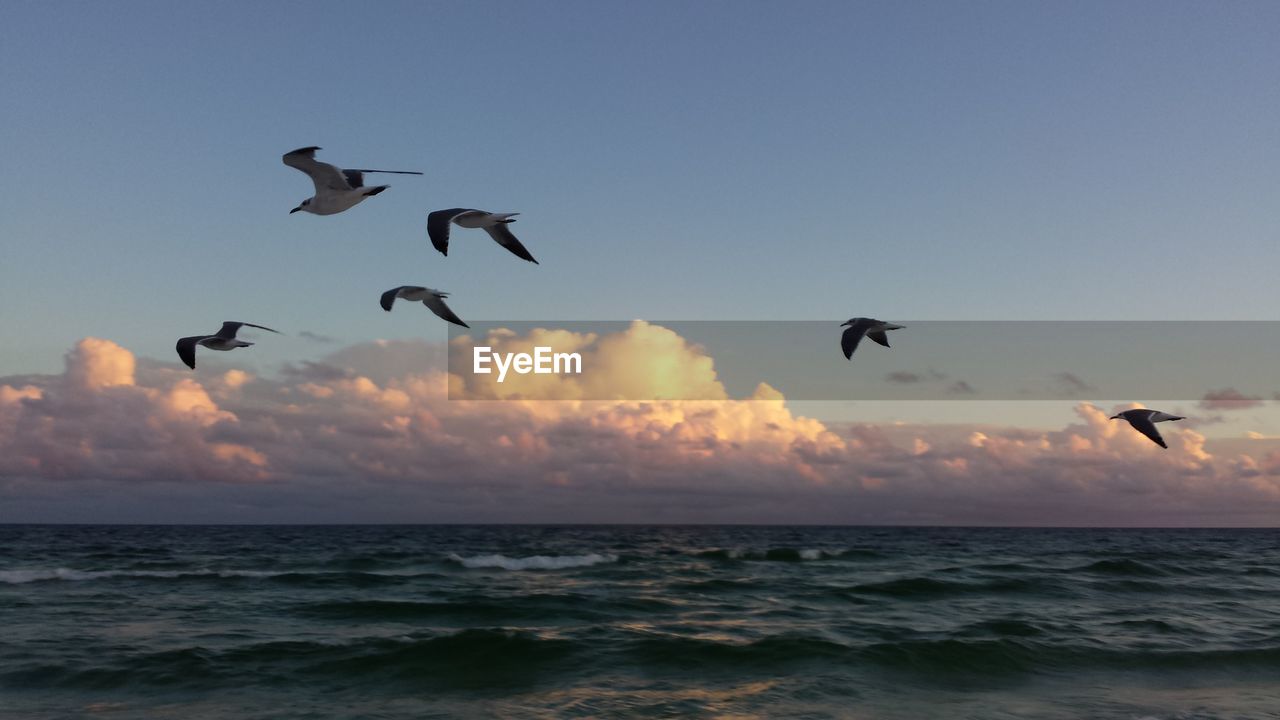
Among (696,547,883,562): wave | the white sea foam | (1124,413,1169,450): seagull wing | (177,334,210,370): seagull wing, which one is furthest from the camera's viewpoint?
(696,547,883,562): wave

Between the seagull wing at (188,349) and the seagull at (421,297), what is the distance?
8.24 ft

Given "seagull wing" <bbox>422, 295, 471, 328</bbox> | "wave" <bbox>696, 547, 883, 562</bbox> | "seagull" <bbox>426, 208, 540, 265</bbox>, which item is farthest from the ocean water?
"wave" <bbox>696, 547, 883, 562</bbox>

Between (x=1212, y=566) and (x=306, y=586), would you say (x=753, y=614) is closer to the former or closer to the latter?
(x=306, y=586)

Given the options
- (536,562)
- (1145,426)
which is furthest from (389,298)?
(536,562)

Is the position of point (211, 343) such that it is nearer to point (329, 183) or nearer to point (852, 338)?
point (329, 183)

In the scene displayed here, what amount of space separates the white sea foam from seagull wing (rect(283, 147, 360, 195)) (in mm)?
28992

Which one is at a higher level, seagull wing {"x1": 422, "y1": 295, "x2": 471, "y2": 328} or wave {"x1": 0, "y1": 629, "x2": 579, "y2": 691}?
seagull wing {"x1": 422, "y1": 295, "x2": 471, "y2": 328}

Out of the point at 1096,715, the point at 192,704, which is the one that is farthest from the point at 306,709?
the point at 1096,715

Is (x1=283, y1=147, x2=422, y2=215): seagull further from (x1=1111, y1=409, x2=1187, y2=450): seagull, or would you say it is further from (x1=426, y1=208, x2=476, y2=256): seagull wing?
(x1=1111, y1=409, x2=1187, y2=450): seagull

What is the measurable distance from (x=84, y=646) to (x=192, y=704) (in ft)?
18.2

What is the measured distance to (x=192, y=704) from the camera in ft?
42.8

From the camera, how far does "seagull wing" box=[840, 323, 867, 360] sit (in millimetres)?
12180

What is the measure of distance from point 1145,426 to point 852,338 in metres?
5.28

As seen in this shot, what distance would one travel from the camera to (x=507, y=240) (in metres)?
10.3
